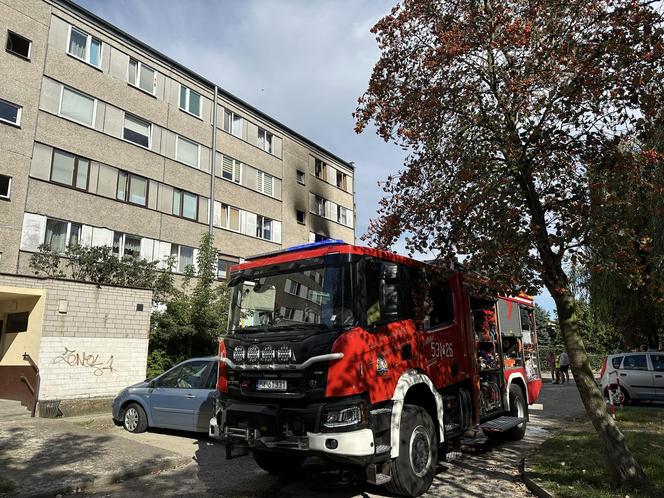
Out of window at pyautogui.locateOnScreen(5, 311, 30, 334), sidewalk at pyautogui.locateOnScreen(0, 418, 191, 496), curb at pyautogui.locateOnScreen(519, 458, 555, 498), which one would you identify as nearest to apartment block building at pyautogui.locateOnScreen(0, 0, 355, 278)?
window at pyautogui.locateOnScreen(5, 311, 30, 334)

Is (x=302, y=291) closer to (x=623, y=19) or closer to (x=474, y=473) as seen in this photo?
(x=474, y=473)

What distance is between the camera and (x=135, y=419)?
1041cm

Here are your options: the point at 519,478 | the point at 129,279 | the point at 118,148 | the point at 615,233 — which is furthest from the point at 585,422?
the point at 118,148

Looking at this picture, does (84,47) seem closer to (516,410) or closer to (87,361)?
(87,361)

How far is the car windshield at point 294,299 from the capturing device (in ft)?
18.1

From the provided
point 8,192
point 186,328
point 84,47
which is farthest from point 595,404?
point 84,47

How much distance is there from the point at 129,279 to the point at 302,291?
1253cm

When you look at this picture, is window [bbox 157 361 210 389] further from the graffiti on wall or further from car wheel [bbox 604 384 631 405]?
car wheel [bbox 604 384 631 405]

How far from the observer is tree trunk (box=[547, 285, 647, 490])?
18.4 feet

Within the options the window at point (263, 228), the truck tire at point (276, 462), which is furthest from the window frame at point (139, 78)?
the truck tire at point (276, 462)

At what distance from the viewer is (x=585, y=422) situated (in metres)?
11.2

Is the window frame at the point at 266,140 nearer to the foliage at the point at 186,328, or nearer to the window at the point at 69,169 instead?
the window at the point at 69,169

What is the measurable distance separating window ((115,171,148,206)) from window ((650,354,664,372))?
2002 centimetres

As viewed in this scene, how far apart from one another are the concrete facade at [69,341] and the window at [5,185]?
4797mm
